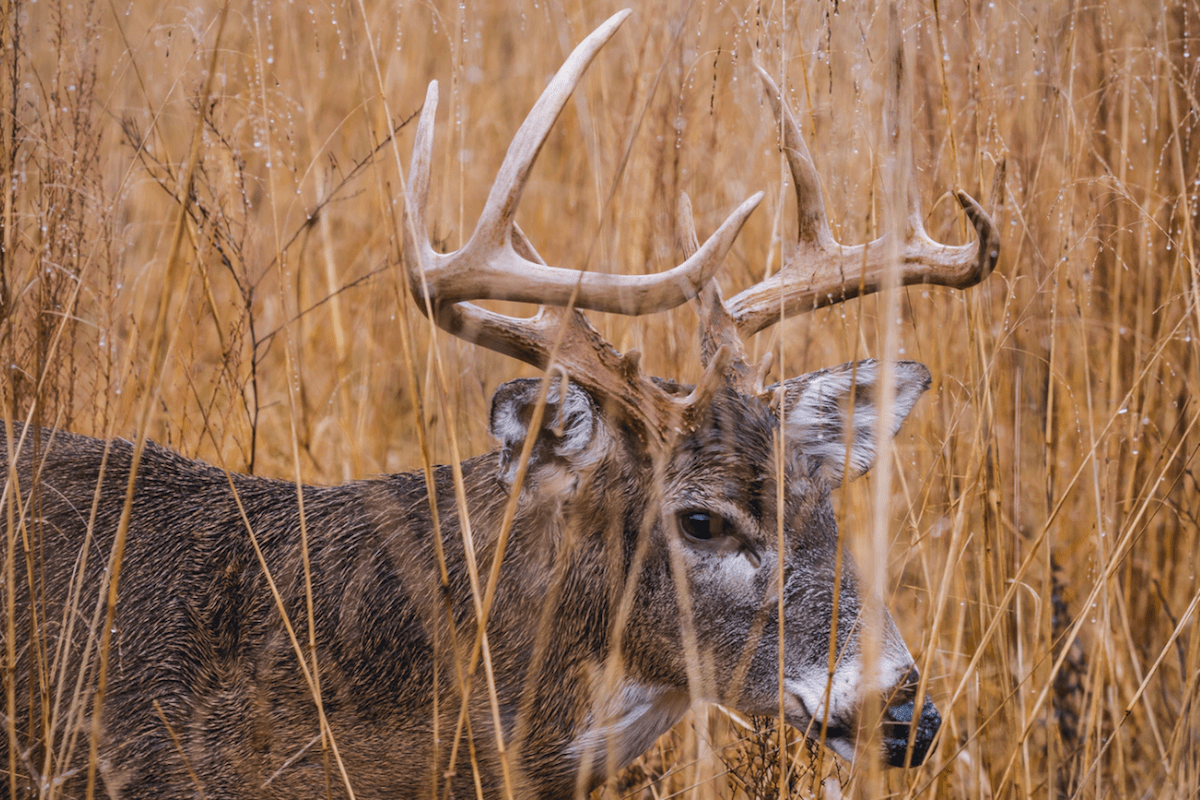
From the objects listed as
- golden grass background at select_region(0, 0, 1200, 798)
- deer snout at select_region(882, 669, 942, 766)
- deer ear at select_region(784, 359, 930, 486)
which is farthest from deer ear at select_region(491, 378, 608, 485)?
deer snout at select_region(882, 669, 942, 766)

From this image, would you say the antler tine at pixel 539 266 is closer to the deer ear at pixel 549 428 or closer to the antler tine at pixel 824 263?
the deer ear at pixel 549 428

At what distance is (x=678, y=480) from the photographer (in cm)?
258

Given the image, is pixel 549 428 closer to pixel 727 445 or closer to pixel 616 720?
pixel 727 445

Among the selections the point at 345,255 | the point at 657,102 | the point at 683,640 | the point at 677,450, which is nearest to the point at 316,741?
the point at 683,640

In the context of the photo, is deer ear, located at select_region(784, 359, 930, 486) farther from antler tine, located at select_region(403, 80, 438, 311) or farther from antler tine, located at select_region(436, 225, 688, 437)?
antler tine, located at select_region(403, 80, 438, 311)

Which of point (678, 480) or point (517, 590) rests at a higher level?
point (678, 480)

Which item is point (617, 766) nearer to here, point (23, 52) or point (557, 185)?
point (23, 52)

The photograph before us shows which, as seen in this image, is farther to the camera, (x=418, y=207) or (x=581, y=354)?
(x=581, y=354)

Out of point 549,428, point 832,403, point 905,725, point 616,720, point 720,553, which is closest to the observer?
point 905,725

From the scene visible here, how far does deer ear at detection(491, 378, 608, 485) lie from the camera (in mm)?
→ 2357

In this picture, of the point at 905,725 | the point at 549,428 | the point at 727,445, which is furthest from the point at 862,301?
the point at 905,725

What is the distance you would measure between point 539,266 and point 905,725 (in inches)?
51.2

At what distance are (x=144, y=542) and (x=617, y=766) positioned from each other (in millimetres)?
1419

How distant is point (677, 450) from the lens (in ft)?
8.52
